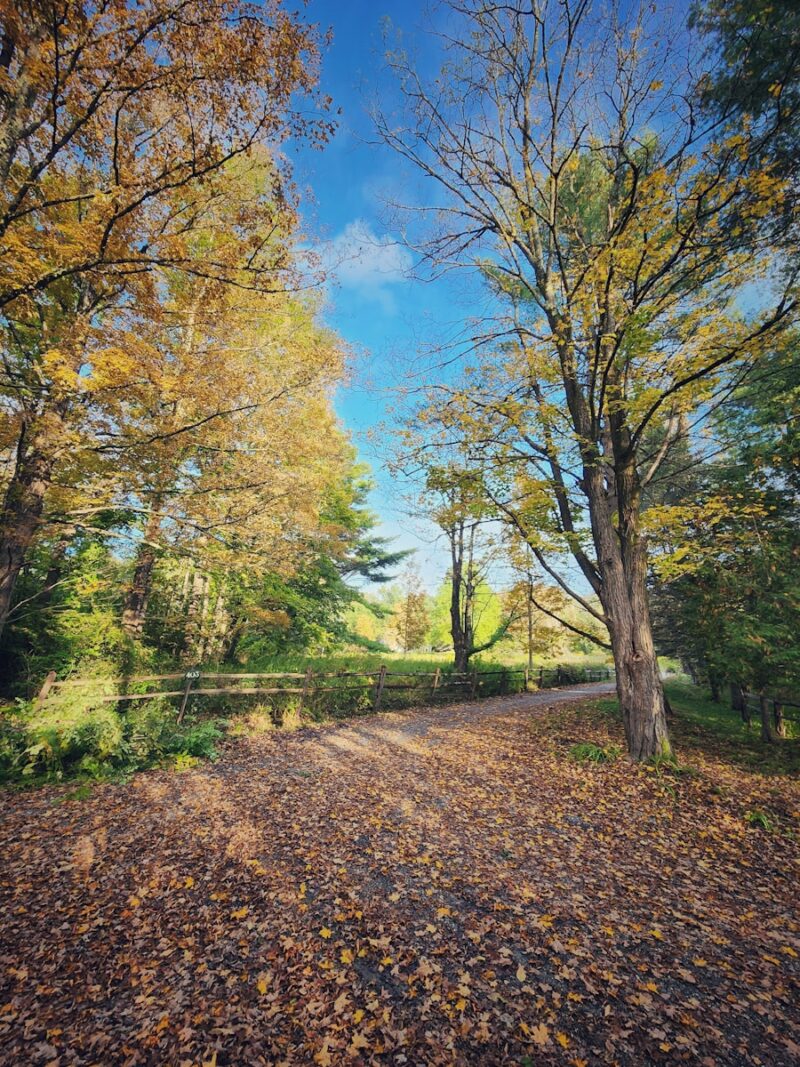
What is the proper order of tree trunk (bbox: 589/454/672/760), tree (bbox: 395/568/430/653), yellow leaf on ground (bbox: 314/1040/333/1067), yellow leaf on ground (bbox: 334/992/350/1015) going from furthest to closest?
tree (bbox: 395/568/430/653), tree trunk (bbox: 589/454/672/760), yellow leaf on ground (bbox: 334/992/350/1015), yellow leaf on ground (bbox: 314/1040/333/1067)

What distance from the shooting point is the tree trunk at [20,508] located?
257 inches

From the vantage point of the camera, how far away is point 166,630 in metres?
11.2

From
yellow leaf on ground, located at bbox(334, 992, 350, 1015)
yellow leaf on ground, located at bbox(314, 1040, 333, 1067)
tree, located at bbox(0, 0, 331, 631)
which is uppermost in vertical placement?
tree, located at bbox(0, 0, 331, 631)

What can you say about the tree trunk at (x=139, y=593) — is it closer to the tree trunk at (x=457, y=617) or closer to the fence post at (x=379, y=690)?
the fence post at (x=379, y=690)

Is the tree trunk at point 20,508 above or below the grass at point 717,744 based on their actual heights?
above

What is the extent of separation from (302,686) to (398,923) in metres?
7.35

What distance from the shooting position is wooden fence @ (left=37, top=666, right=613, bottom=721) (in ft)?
24.5

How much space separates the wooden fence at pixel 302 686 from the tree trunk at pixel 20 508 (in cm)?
181

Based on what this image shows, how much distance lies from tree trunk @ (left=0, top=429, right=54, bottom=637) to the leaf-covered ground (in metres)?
3.29

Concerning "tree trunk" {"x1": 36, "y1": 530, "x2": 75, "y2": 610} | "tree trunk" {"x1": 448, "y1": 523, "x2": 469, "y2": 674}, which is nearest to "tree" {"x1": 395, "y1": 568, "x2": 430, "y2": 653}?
"tree trunk" {"x1": 448, "y1": 523, "x2": 469, "y2": 674}

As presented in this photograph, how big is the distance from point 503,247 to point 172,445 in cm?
765

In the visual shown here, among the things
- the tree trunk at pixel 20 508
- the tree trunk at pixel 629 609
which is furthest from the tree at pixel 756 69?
the tree trunk at pixel 20 508

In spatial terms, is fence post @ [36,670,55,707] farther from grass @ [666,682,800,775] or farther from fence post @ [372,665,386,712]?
grass @ [666,682,800,775]

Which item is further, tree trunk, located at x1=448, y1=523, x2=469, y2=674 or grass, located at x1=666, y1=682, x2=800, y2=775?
tree trunk, located at x1=448, y1=523, x2=469, y2=674
